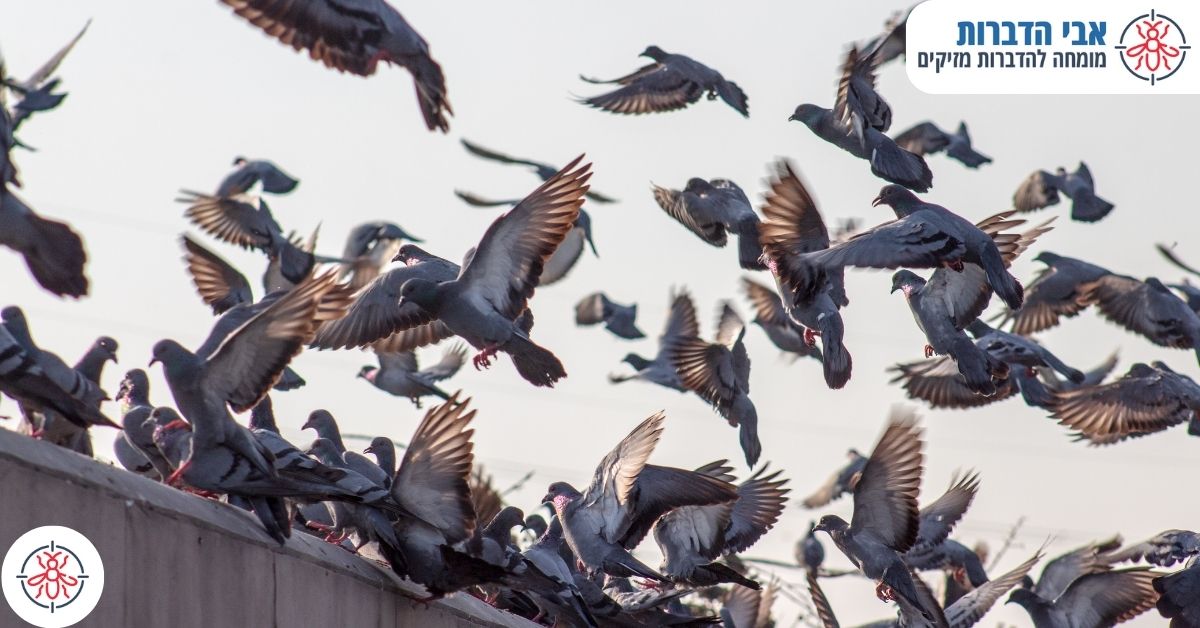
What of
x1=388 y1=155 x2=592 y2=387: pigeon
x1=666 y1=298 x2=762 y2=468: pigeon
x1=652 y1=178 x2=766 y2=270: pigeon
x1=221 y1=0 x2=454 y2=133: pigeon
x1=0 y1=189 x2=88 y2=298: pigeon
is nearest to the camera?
x1=0 y1=189 x2=88 y2=298: pigeon

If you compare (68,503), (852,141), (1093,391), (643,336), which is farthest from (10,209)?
(643,336)

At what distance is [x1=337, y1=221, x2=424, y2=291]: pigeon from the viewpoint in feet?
72.8

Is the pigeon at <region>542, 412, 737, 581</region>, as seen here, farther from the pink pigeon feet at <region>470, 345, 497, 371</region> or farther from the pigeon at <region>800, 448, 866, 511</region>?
the pigeon at <region>800, 448, 866, 511</region>

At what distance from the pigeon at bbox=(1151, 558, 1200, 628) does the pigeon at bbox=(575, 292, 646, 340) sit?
8.78 meters

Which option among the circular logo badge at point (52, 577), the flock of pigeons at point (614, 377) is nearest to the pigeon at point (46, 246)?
the flock of pigeons at point (614, 377)

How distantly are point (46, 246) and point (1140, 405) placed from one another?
1145cm

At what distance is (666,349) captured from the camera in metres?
20.5

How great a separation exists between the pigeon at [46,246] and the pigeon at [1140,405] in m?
11.2

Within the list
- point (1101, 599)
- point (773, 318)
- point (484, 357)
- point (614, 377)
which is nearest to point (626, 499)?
point (484, 357)

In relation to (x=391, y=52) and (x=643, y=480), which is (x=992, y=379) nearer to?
(x=643, y=480)

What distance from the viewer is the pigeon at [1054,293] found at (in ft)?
67.8

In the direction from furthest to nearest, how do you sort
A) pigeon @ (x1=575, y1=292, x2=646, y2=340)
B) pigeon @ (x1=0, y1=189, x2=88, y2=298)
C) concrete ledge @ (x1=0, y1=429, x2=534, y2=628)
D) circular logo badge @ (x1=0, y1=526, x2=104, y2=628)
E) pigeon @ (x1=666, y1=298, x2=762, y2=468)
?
pigeon @ (x1=575, y1=292, x2=646, y2=340)
pigeon @ (x1=666, y1=298, x2=762, y2=468)
pigeon @ (x1=0, y1=189, x2=88, y2=298)
concrete ledge @ (x1=0, y1=429, x2=534, y2=628)
circular logo badge @ (x1=0, y1=526, x2=104, y2=628)

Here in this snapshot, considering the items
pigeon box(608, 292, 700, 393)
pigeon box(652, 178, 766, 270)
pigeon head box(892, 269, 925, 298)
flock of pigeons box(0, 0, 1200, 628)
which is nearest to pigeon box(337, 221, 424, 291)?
flock of pigeons box(0, 0, 1200, 628)

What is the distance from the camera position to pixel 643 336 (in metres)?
24.5
